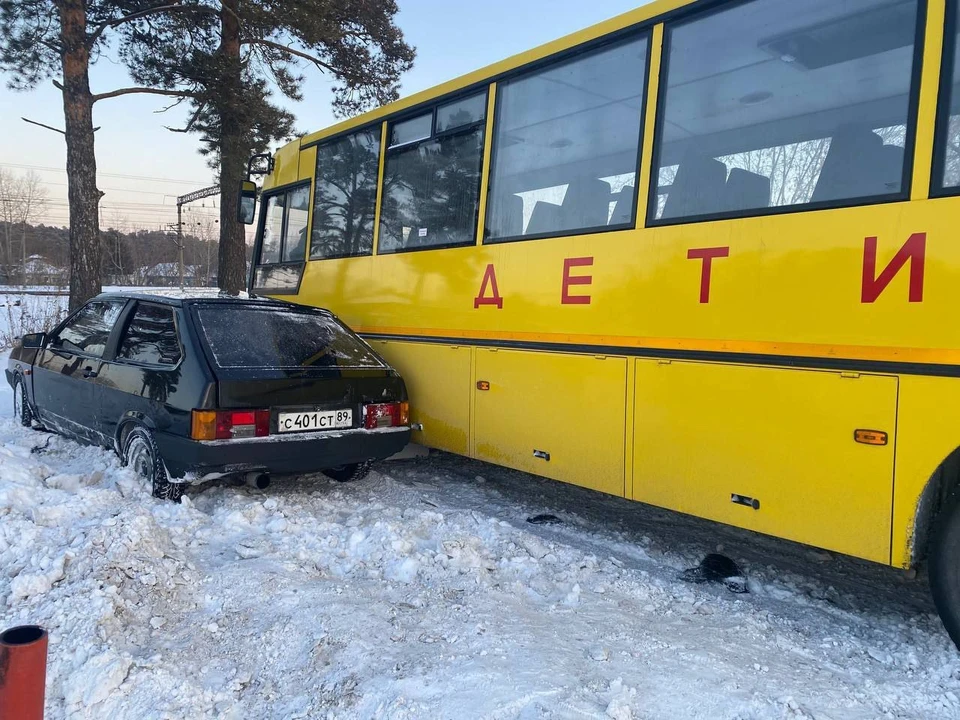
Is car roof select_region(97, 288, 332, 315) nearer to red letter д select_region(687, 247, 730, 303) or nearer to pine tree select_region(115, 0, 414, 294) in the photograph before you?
red letter д select_region(687, 247, 730, 303)

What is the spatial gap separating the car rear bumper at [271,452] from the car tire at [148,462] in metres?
0.10

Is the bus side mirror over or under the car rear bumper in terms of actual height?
over

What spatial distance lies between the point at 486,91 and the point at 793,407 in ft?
11.2

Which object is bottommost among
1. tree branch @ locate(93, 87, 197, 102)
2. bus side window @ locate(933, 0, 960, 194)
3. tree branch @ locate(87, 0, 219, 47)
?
bus side window @ locate(933, 0, 960, 194)

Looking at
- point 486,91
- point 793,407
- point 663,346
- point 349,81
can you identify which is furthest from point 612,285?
point 349,81

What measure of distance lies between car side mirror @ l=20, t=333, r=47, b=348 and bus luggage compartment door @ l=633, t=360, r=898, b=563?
5.77m

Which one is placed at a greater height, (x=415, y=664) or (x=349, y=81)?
(x=349, y=81)

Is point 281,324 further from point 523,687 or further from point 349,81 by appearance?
point 349,81

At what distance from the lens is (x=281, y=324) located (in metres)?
5.57

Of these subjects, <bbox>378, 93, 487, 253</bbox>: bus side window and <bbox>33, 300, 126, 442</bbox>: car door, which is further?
<bbox>33, 300, 126, 442</bbox>: car door

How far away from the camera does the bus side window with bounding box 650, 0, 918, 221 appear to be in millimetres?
3238

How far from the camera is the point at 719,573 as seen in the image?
416 centimetres

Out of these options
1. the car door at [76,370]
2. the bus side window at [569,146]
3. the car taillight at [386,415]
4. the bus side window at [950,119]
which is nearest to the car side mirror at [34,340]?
the car door at [76,370]

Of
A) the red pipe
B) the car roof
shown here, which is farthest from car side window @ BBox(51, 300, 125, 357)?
the red pipe
